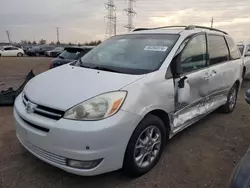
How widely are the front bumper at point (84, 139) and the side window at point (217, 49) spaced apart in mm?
2228

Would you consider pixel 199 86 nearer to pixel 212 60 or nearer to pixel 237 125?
pixel 212 60

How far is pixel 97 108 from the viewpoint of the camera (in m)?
2.37

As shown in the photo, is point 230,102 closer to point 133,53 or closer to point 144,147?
point 133,53

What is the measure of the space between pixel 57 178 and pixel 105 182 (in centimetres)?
54

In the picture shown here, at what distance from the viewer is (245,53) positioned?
383 inches

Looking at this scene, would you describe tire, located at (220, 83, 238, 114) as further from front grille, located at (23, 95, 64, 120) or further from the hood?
front grille, located at (23, 95, 64, 120)

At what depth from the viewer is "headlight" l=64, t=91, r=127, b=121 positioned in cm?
232

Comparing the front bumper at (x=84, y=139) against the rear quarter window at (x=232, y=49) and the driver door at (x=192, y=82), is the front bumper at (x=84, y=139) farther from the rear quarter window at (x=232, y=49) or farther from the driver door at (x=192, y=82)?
the rear quarter window at (x=232, y=49)

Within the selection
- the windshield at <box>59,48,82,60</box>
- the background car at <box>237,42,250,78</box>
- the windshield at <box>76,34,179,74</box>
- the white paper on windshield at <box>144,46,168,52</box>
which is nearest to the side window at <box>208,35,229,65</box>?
the windshield at <box>76,34,179,74</box>

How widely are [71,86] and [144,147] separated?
3.46 ft

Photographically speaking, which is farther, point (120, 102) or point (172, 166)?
point (172, 166)

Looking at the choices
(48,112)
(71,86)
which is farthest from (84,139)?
(71,86)

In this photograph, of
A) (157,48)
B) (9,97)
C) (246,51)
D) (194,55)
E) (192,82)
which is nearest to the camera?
(157,48)

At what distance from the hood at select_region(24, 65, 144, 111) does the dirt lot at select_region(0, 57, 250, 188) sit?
87 cm
